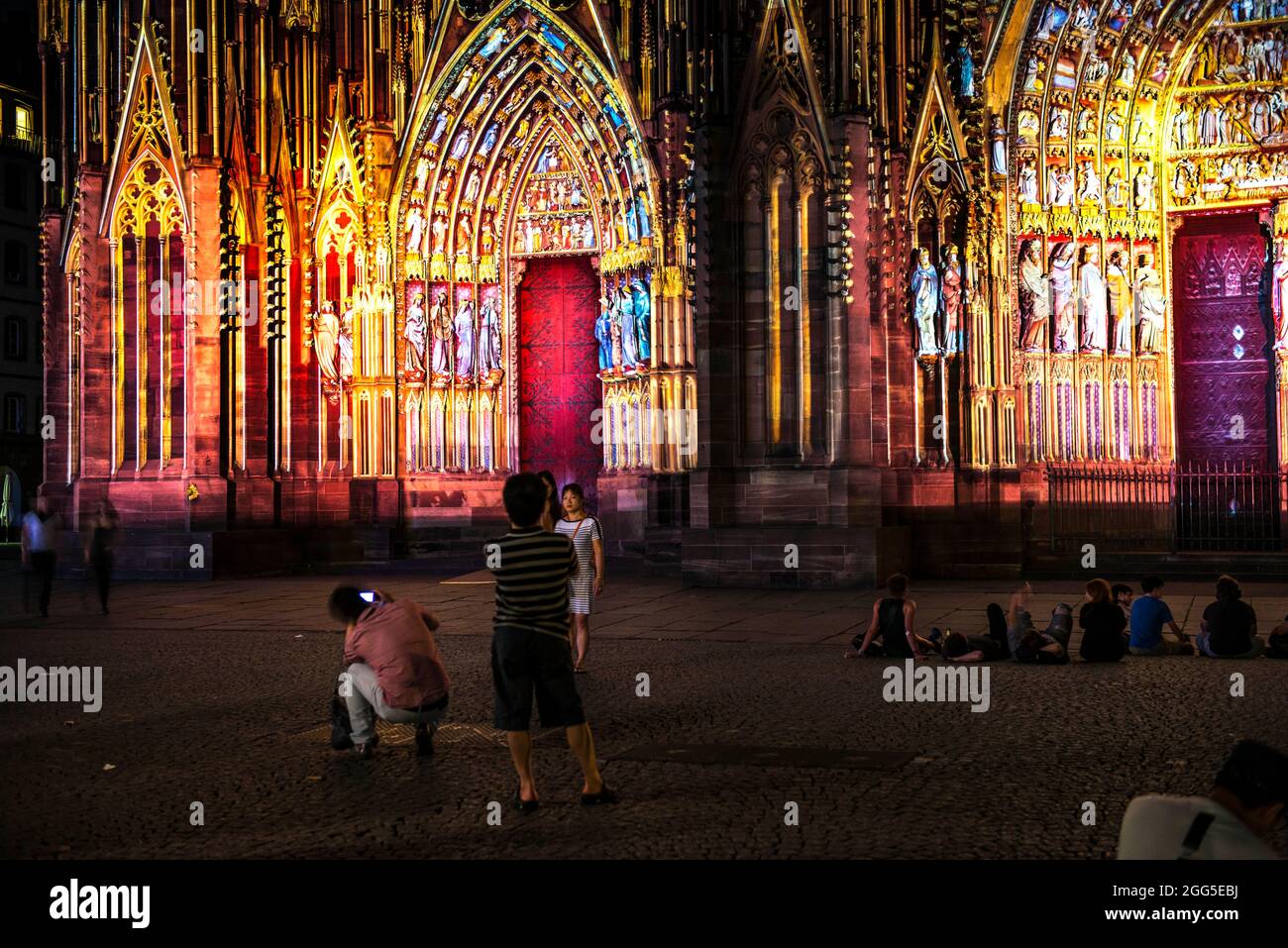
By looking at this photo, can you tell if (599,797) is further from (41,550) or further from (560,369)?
(560,369)

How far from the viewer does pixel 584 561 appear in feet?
36.7

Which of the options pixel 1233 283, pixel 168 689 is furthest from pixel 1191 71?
pixel 168 689

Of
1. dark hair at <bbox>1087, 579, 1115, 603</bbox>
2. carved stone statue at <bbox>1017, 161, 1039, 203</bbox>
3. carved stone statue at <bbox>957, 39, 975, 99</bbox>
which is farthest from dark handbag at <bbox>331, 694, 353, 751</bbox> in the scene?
carved stone statue at <bbox>1017, 161, 1039, 203</bbox>

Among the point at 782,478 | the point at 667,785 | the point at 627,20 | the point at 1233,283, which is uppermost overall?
the point at 627,20

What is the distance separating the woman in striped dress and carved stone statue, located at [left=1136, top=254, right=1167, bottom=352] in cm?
1666

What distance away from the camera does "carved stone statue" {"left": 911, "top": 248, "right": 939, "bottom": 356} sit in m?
21.5

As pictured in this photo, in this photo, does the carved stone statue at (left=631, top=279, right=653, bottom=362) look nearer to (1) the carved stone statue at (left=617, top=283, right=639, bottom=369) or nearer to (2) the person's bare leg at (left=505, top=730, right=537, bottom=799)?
(1) the carved stone statue at (left=617, top=283, right=639, bottom=369)

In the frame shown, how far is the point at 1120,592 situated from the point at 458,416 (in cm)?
1647

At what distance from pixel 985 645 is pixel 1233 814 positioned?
8.41 m

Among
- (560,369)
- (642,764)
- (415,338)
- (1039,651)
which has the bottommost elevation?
(642,764)

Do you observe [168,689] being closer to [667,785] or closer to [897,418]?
[667,785]

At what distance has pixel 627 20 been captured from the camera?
24797 millimetres
